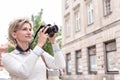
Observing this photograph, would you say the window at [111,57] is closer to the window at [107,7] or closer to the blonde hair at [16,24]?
the window at [107,7]

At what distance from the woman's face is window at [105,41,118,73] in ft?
57.6

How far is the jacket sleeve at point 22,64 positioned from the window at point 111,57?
17.6m

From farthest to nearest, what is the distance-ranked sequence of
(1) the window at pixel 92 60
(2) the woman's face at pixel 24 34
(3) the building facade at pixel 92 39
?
(1) the window at pixel 92 60, (3) the building facade at pixel 92 39, (2) the woman's face at pixel 24 34

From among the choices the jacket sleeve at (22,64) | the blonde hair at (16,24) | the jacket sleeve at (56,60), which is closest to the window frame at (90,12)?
the jacket sleeve at (56,60)

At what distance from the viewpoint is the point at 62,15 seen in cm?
3484

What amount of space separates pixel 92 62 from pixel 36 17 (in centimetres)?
928

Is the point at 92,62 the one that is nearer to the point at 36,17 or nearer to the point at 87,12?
the point at 87,12

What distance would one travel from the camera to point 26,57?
266 cm

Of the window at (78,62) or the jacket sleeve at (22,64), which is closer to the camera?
the jacket sleeve at (22,64)

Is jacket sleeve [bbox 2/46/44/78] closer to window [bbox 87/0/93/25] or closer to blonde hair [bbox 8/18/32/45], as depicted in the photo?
blonde hair [bbox 8/18/32/45]

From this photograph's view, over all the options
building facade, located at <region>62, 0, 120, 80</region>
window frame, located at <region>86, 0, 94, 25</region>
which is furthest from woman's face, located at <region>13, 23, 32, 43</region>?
window frame, located at <region>86, 0, 94, 25</region>

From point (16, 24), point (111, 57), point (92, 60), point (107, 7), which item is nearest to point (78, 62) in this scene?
point (92, 60)

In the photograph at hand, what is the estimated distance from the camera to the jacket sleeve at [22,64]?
257 centimetres

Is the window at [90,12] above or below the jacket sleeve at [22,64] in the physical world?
above
